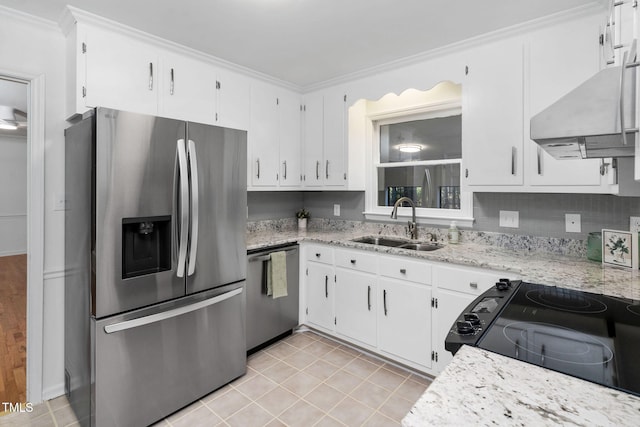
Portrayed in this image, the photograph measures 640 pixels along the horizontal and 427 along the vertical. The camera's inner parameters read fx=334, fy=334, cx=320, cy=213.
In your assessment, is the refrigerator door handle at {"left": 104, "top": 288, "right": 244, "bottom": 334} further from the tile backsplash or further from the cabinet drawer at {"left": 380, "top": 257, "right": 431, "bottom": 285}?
the tile backsplash

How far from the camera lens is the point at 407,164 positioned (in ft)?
10.6

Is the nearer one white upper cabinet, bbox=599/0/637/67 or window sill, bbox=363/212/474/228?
white upper cabinet, bbox=599/0/637/67

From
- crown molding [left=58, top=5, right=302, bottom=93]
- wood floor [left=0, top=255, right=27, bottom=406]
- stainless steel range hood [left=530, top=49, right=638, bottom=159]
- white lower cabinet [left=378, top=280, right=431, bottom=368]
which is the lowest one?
wood floor [left=0, top=255, right=27, bottom=406]

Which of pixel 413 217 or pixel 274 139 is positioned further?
pixel 274 139

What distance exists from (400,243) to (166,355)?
203 cm

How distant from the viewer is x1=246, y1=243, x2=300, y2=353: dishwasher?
2.71m

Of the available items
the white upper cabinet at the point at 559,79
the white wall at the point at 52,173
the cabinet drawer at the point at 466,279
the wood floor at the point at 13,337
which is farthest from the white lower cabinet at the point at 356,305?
the wood floor at the point at 13,337

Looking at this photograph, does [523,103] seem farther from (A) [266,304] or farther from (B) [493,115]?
(A) [266,304]

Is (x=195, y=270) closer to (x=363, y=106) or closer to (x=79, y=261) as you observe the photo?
(x=79, y=261)

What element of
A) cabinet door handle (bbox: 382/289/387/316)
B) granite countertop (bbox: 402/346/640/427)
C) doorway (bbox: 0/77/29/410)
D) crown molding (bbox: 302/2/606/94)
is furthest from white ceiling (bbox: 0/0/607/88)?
granite countertop (bbox: 402/346/640/427)

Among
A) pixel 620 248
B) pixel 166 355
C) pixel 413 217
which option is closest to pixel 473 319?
pixel 620 248

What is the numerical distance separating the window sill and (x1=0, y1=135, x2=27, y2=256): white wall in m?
6.75

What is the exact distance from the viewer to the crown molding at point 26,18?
203 cm

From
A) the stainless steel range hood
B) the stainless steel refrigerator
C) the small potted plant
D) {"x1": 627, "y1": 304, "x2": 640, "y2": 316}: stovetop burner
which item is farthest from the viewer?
the small potted plant
